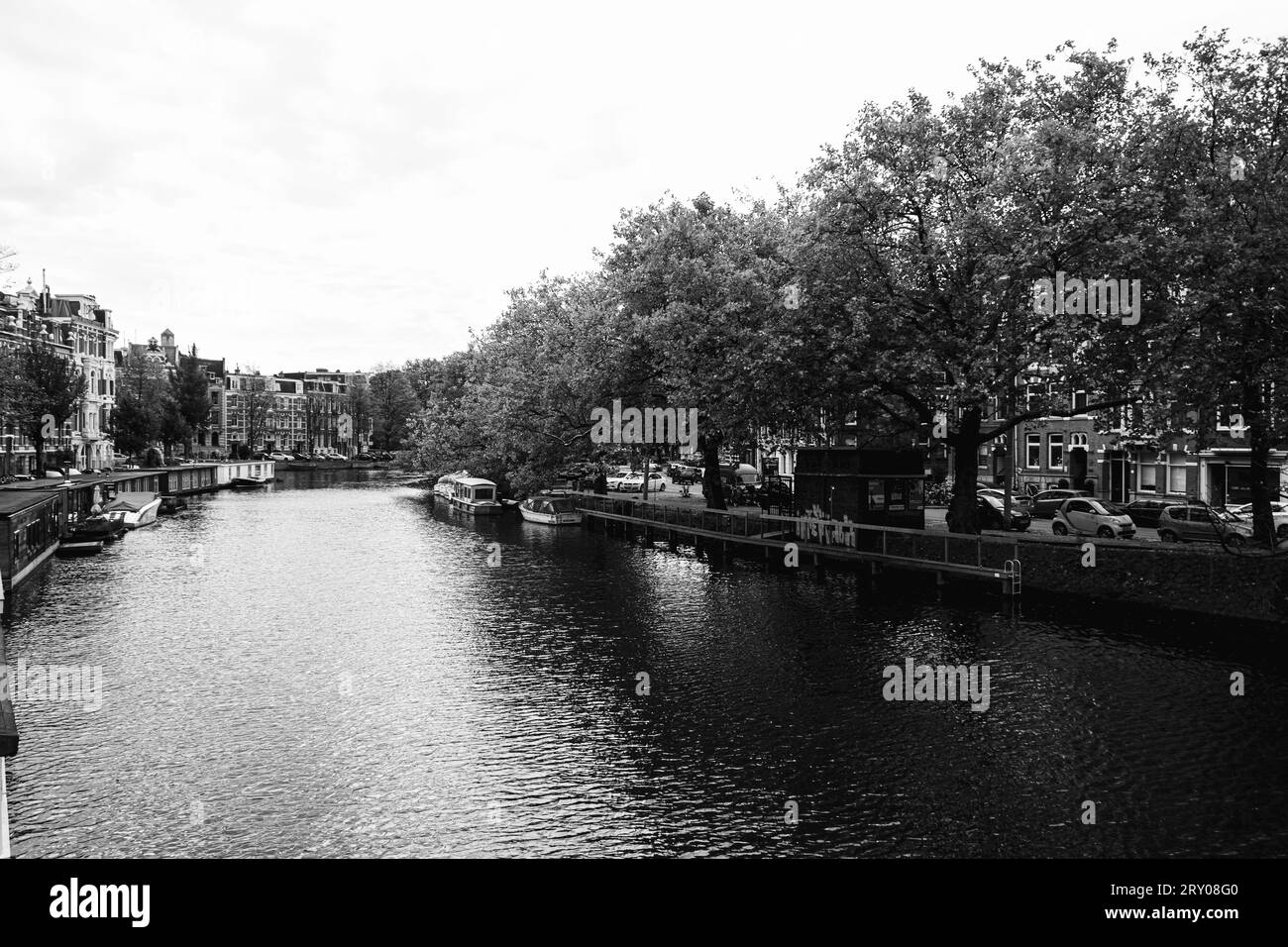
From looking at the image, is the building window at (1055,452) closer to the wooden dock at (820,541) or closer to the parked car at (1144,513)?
the parked car at (1144,513)

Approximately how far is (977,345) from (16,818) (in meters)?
31.1

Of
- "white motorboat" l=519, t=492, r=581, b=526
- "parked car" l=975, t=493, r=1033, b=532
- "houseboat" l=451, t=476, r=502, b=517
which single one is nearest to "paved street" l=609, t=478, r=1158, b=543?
"parked car" l=975, t=493, r=1033, b=532

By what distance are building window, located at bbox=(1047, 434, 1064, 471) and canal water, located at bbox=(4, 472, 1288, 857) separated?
4257 cm

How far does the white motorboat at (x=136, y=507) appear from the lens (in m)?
63.9

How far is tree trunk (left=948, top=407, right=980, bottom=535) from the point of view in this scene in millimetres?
39938

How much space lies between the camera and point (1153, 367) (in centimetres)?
3133

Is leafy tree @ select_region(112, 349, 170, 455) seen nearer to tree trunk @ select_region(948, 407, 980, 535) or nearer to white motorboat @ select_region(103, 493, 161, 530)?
white motorboat @ select_region(103, 493, 161, 530)

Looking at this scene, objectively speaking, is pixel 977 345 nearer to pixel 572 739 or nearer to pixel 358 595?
pixel 572 739

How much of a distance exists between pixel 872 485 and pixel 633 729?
27.6 metres

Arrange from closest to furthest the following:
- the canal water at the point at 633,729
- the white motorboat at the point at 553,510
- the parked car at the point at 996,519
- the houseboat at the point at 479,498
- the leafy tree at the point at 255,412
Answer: the canal water at the point at 633,729
the parked car at the point at 996,519
the white motorboat at the point at 553,510
the houseboat at the point at 479,498
the leafy tree at the point at 255,412

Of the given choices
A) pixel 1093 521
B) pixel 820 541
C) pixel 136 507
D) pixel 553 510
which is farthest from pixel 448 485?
pixel 1093 521

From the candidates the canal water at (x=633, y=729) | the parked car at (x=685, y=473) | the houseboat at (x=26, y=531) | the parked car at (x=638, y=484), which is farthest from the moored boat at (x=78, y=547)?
the parked car at (x=685, y=473)

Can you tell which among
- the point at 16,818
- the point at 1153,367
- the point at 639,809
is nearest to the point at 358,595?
the point at 16,818

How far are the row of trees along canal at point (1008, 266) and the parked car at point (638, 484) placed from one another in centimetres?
4105
